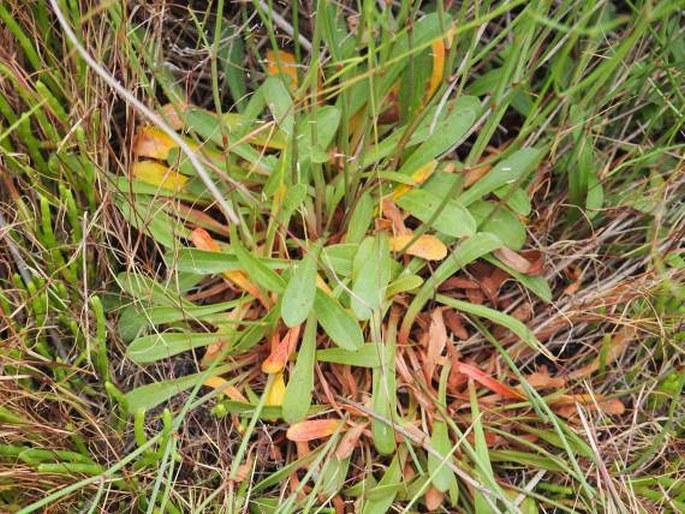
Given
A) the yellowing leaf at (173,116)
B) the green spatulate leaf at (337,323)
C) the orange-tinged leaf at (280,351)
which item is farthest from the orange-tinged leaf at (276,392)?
the yellowing leaf at (173,116)

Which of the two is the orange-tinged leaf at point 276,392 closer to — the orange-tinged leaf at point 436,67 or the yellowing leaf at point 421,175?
the yellowing leaf at point 421,175

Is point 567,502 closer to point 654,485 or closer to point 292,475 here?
point 654,485

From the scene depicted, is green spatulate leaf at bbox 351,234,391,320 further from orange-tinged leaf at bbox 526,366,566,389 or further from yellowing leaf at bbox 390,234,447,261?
orange-tinged leaf at bbox 526,366,566,389

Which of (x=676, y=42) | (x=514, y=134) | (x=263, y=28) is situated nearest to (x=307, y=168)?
(x=263, y=28)

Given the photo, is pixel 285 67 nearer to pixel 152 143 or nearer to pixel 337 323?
pixel 152 143

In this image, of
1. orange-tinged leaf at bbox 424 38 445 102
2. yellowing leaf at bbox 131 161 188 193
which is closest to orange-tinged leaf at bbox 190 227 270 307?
yellowing leaf at bbox 131 161 188 193

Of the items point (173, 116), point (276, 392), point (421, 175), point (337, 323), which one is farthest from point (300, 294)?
point (173, 116)
